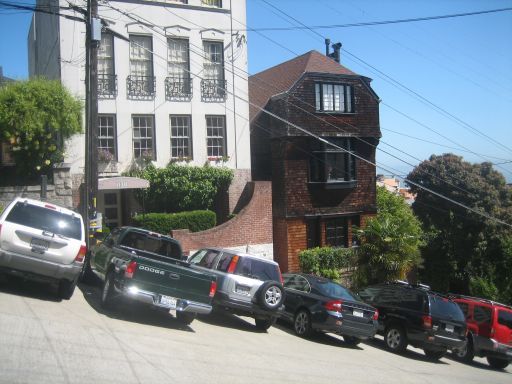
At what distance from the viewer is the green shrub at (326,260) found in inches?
916

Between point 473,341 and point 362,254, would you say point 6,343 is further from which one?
point 362,254

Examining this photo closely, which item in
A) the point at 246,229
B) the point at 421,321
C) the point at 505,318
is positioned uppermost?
the point at 246,229

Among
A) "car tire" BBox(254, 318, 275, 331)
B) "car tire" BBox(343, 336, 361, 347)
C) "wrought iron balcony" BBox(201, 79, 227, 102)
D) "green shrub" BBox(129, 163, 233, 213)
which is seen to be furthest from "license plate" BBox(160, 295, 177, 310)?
"wrought iron balcony" BBox(201, 79, 227, 102)

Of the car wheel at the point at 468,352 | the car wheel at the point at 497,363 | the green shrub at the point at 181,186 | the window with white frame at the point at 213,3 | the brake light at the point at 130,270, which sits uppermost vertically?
the window with white frame at the point at 213,3

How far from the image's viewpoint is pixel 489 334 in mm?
15797

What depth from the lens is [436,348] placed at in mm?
14328

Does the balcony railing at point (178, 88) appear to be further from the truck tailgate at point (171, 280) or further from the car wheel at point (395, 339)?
the car wheel at point (395, 339)

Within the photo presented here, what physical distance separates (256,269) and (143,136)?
10.5m

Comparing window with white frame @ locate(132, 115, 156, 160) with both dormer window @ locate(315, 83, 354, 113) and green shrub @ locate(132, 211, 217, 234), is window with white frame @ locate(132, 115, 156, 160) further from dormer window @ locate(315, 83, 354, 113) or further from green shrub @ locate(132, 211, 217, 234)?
dormer window @ locate(315, 83, 354, 113)

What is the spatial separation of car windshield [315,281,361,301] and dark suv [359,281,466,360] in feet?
5.33

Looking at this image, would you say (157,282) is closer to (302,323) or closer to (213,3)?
(302,323)

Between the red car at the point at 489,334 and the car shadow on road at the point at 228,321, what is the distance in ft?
21.4

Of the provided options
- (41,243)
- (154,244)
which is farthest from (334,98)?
(41,243)

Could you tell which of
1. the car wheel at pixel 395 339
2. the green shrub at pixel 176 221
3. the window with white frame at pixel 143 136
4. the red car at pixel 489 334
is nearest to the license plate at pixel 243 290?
the car wheel at pixel 395 339
